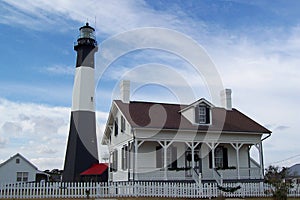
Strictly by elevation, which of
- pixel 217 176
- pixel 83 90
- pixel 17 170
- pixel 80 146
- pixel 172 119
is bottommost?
pixel 17 170

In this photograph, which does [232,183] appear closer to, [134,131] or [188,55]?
[134,131]

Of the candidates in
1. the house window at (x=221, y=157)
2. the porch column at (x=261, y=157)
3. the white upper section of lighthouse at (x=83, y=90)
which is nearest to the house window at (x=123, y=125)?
the house window at (x=221, y=157)

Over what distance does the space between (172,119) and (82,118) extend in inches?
360

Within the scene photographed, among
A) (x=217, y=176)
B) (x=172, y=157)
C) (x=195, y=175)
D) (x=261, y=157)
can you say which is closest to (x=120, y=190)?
(x=172, y=157)

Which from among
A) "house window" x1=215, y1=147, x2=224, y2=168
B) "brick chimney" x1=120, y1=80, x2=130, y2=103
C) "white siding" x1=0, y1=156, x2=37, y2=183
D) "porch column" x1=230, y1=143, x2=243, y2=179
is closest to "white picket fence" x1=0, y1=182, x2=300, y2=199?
"porch column" x1=230, y1=143, x2=243, y2=179

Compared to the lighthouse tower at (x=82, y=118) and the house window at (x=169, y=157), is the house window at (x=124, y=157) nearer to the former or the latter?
the house window at (x=169, y=157)

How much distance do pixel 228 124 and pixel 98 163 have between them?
36.7 ft

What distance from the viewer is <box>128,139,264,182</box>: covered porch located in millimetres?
21391

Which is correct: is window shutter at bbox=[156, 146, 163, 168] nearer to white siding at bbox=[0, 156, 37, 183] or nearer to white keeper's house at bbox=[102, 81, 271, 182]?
white keeper's house at bbox=[102, 81, 271, 182]

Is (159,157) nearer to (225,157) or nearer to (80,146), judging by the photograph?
(225,157)

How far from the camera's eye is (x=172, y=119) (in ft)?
74.6

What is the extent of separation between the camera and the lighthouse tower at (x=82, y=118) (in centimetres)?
2811

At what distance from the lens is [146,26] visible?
1988 cm

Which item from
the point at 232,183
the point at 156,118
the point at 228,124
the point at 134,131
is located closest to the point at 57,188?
the point at 134,131
